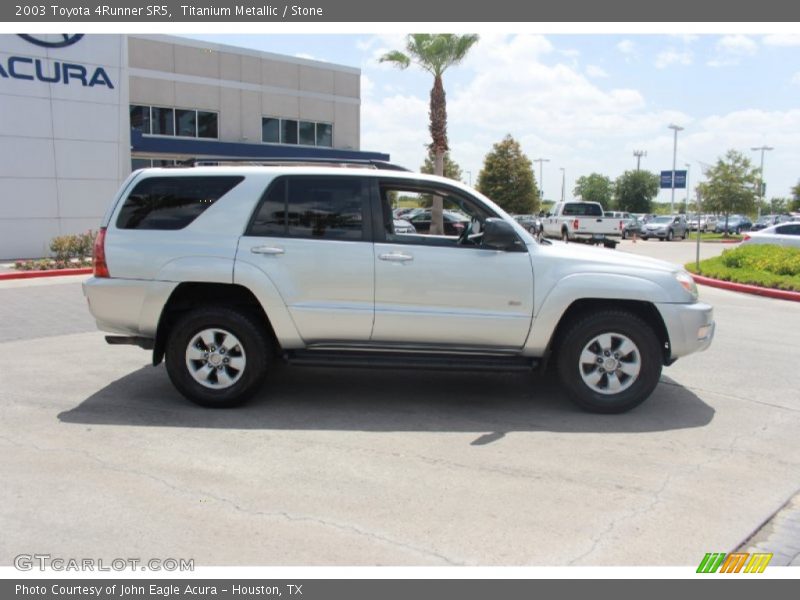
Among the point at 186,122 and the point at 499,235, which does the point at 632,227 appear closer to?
the point at 186,122

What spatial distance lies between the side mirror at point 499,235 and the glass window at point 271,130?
97.9ft

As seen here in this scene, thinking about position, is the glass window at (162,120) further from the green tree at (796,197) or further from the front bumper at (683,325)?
the green tree at (796,197)

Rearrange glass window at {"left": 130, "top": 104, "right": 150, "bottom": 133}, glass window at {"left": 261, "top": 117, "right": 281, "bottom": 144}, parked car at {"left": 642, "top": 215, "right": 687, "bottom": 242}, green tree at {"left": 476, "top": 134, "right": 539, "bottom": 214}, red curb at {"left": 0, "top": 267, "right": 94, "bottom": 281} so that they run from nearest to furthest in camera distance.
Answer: red curb at {"left": 0, "top": 267, "right": 94, "bottom": 281}, glass window at {"left": 130, "top": 104, "right": 150, "bottom": 133}, glass window at {"left": 261, "top": 117, "right": 281, "bottom": 144}, parked car at {"left": 642, "top": 215, "right": 687, "bottom": 242}, green tree at {"left": 476, "top": 134, "right": 539, "bottom": 214}

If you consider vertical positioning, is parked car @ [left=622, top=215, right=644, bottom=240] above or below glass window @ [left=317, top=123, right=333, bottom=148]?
below

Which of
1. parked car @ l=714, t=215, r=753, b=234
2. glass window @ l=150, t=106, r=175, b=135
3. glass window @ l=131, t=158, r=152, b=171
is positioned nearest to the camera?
glass window @ l=131, t=158, r=152, b=171

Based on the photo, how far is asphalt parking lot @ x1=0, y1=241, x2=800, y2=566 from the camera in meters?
3.69

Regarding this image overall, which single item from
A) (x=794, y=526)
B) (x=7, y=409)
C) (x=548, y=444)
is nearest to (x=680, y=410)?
(x=548, y=444)

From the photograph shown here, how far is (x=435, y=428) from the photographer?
5.52 meters

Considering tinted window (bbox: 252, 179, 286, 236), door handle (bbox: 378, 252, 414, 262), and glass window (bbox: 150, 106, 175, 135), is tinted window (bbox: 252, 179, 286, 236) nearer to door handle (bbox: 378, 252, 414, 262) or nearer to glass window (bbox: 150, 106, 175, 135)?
door handle (bbox: 378, 252, 414, 262)

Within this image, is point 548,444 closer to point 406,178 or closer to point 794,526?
point 794,526

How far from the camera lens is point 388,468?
15.4ft

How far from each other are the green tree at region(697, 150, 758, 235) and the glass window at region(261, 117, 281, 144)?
83.4 ft

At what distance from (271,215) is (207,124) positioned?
28.0 meters

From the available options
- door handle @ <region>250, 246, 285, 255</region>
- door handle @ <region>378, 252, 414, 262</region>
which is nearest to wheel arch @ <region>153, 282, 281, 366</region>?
door handle @ <region>250, 246, 285, 255</region>
